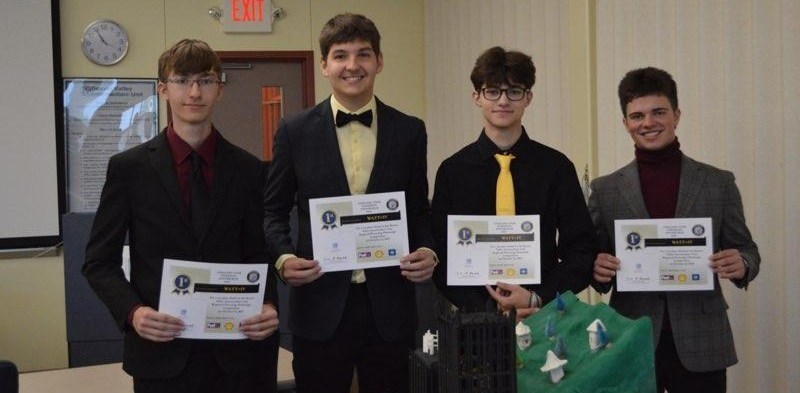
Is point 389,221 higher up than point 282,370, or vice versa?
point 389,221

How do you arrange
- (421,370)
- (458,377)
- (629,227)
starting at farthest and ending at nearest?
(629,227), (421,370), (458,377)

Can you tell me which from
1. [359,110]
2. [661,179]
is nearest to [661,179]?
[661,179]

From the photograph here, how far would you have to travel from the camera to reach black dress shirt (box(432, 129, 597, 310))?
8.97 feet

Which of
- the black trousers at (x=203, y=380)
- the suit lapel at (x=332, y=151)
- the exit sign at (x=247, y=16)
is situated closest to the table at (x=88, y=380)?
the black trousers at (x=203, y=380)

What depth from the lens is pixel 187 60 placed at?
2.42 m

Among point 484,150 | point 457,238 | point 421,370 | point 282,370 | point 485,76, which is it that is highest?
point 485,76

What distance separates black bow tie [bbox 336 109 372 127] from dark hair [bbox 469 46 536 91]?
0.34 m

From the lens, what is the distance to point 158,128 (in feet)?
23.1

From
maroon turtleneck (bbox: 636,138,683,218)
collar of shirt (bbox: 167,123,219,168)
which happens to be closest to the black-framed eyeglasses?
collar of shirt (bbox: 167,123,219,168)

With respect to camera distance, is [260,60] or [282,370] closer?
[282,370]

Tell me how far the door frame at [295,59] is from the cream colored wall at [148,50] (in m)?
0.05

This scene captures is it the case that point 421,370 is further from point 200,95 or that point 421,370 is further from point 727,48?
point 727,48

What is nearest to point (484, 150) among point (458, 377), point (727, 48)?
point (458, 377)

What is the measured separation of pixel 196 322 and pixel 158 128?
5.00m
